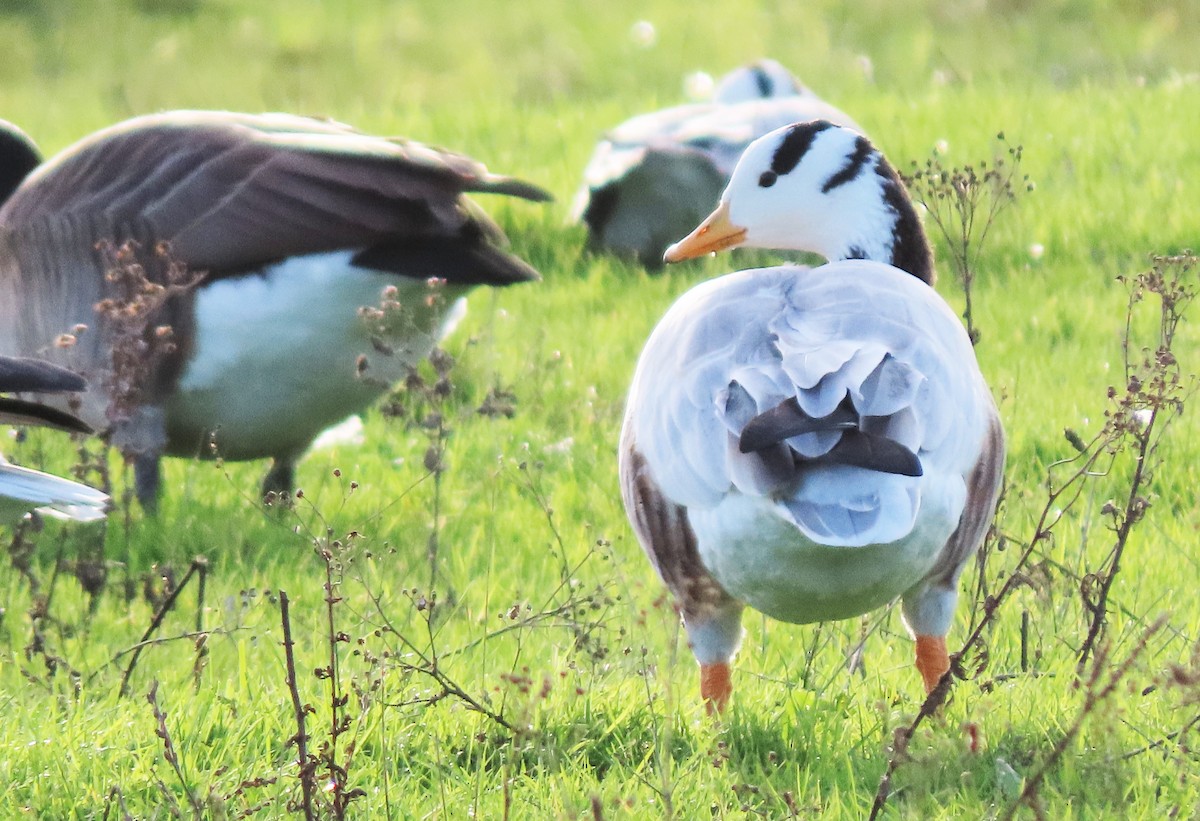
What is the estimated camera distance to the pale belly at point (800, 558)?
3.24 meters

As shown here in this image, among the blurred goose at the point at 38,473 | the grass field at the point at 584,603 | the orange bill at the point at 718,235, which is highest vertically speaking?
the orange bill at the point at 718,235

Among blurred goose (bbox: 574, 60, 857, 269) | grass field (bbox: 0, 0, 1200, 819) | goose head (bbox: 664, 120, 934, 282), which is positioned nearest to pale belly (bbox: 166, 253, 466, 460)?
grass field (bbox: 0, 0, 1200, 819)

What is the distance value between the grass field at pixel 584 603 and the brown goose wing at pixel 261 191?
0.66 metres

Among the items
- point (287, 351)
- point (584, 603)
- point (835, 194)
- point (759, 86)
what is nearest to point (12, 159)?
point (287, 351)

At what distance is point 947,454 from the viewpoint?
10.9ft

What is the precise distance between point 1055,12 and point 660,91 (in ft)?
14.0

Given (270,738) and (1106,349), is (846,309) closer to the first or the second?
(270,738)

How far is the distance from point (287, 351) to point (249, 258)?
334 millimetres

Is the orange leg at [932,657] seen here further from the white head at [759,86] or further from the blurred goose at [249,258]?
the white head at [759,86]

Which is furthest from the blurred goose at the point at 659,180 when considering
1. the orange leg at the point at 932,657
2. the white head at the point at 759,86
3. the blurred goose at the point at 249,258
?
the orange leg at the point at 932,657

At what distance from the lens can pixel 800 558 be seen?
3.28m

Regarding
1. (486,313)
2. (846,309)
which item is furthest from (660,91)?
(846,309)

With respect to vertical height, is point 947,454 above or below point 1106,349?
above

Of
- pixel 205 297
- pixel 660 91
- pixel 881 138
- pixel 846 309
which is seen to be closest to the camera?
pixel 846 309
